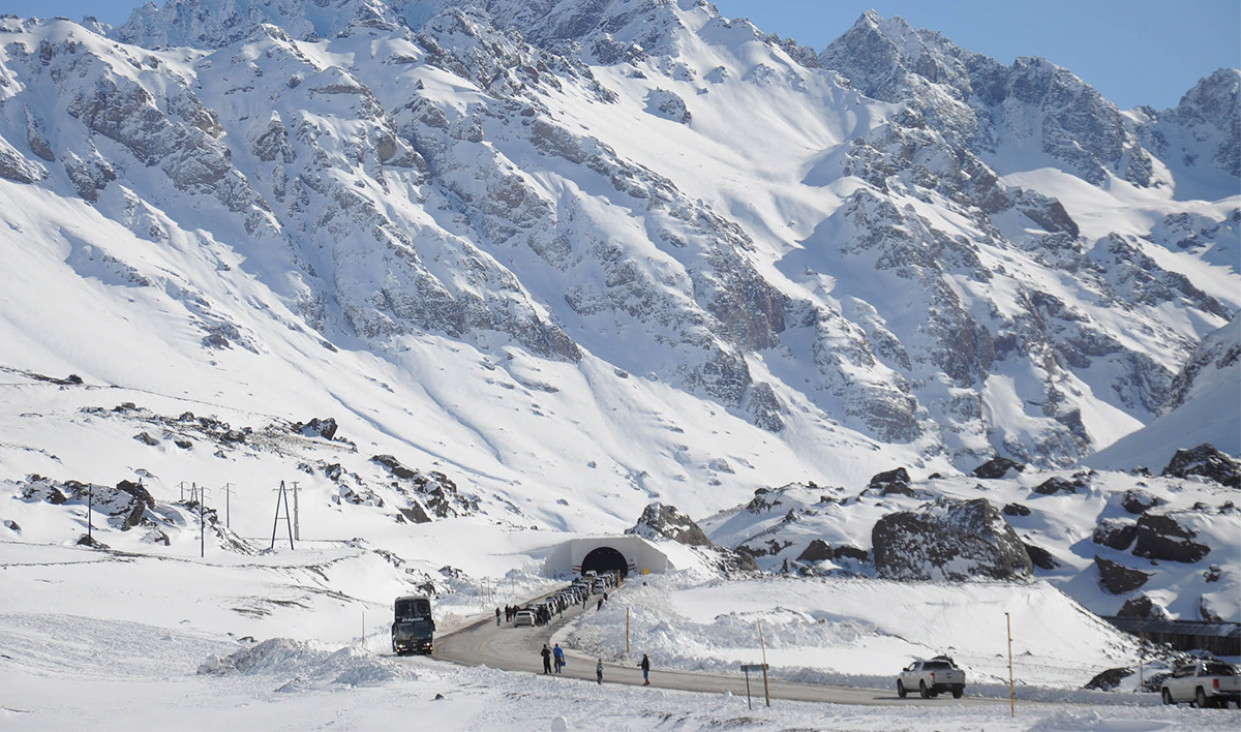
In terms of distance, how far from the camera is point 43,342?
7815 inches

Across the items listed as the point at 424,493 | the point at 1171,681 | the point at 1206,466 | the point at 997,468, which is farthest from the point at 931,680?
the point at 424,493

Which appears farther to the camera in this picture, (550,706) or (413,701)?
(413,701)

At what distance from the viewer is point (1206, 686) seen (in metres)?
31.3

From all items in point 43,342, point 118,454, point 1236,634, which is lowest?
point 1236,634

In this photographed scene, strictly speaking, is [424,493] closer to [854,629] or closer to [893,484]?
[893,484]

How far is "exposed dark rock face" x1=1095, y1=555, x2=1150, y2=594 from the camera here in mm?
96688

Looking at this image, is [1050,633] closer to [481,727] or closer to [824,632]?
[824,632]

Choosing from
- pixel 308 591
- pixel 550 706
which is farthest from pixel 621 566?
pixel 550 706

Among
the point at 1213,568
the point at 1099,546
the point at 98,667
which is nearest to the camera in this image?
the point at 98,667

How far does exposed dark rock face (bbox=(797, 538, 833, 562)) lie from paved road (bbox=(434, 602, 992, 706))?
4627 centimetres

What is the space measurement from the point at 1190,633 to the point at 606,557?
46.1 meters

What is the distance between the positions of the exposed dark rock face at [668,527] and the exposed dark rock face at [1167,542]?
1566 inches

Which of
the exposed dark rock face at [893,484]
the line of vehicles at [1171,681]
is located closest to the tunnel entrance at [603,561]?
the exposed dark rock face at [893,484]

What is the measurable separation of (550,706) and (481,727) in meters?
2.77
